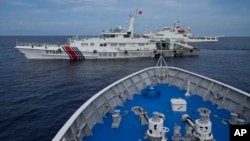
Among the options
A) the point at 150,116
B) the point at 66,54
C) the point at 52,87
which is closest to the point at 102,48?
the point at 66,54

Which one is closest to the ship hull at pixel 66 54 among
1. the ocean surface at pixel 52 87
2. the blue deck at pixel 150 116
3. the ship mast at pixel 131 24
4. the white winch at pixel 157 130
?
the ocean surface at pixel 52 87

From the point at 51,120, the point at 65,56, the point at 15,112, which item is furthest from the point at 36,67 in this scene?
the point at 51,120

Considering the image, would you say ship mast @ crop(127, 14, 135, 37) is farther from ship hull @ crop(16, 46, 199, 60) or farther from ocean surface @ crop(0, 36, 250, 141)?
ocean surface @ crop(0, 36, 250, 141)

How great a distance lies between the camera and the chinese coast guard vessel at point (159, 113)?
675 centimetres

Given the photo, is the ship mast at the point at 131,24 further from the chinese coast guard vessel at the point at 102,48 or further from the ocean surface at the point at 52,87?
the ocean surface at the point at 52,87

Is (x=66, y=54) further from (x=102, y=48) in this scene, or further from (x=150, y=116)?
(x=150, y=116)

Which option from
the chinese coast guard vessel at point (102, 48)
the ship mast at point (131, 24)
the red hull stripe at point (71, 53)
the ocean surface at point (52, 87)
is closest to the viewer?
the ocean surface at point (52, 87)

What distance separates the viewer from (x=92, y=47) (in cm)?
5391

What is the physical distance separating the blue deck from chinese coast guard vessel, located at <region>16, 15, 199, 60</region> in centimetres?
4310

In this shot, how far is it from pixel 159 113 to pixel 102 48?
4772 centimetres

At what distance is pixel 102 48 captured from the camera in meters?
54.8

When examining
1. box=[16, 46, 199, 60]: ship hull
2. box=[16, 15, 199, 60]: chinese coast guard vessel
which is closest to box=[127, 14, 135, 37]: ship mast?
box=[16, 15, 199, 60]: chinese coast guard vessel

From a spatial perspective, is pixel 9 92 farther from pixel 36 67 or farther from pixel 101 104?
pixel 101 104

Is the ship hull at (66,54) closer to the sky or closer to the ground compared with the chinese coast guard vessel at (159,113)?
closer to the sky
